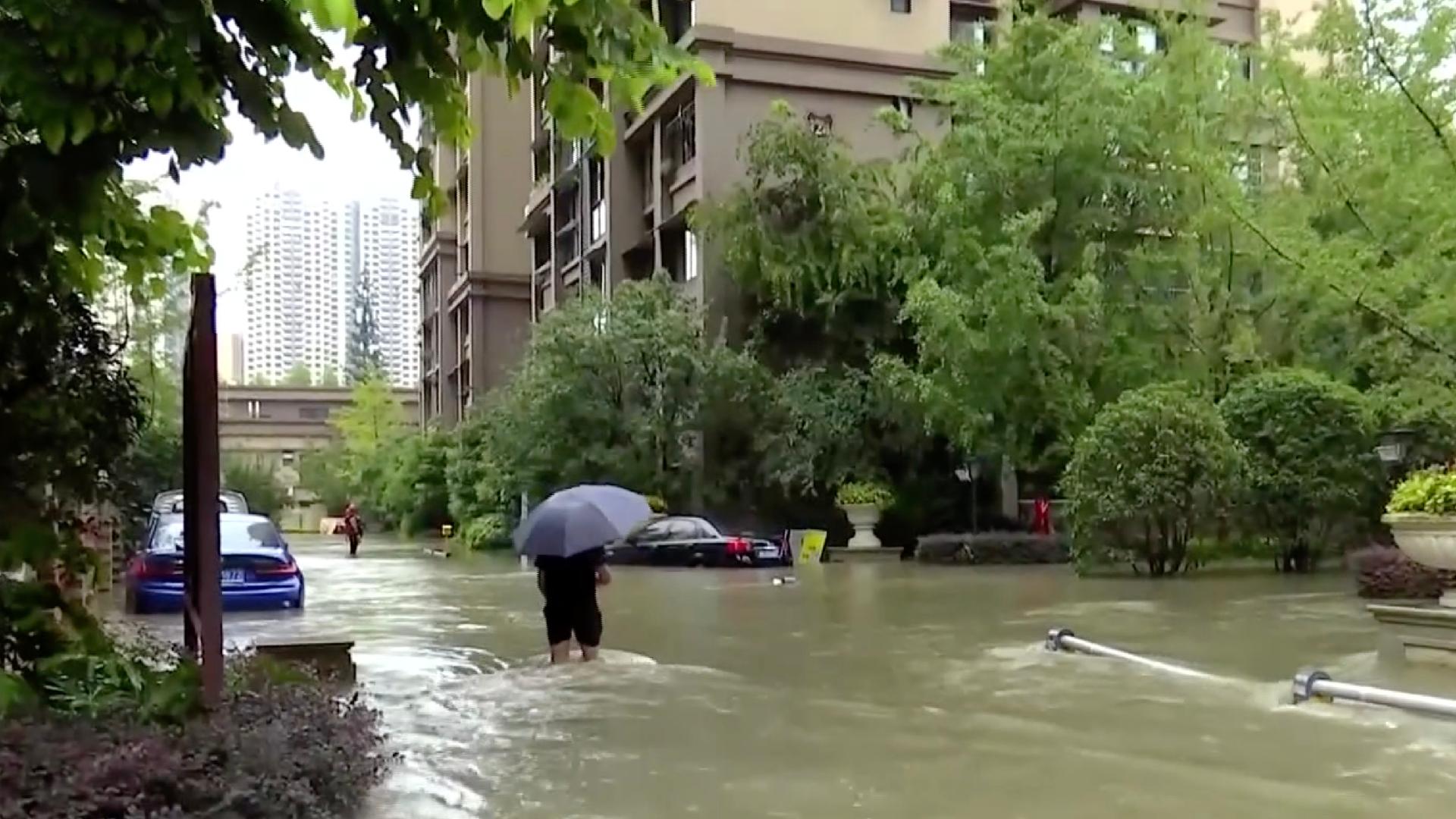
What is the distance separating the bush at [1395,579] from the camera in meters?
15.5

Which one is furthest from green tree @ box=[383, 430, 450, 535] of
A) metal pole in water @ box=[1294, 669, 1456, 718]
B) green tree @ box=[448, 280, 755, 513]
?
metal pole in water @ box=[1294, 669, 1456, 718]

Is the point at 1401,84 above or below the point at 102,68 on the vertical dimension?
above

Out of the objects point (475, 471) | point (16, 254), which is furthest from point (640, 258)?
point (16, 254)

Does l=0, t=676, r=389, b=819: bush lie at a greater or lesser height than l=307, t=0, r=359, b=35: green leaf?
lesser

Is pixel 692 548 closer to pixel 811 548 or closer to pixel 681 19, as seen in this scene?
pixel 811 548

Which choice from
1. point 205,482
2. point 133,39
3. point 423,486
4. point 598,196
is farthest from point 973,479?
point 423,486

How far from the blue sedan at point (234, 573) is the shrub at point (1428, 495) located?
38.7 ft

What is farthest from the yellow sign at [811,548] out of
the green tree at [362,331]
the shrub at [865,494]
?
the green tree at [362,331]

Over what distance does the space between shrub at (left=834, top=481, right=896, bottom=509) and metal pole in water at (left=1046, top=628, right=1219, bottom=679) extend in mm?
16878

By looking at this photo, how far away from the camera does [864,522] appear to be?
99.1 feet

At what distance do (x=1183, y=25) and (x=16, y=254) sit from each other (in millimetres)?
24038

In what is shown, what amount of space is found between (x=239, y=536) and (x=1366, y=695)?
42.0 feet

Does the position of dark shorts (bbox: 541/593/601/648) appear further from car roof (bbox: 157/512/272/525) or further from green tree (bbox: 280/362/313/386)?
green tree (bbox: 280/362/313/386)

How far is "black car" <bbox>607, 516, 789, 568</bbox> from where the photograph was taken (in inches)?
1068
